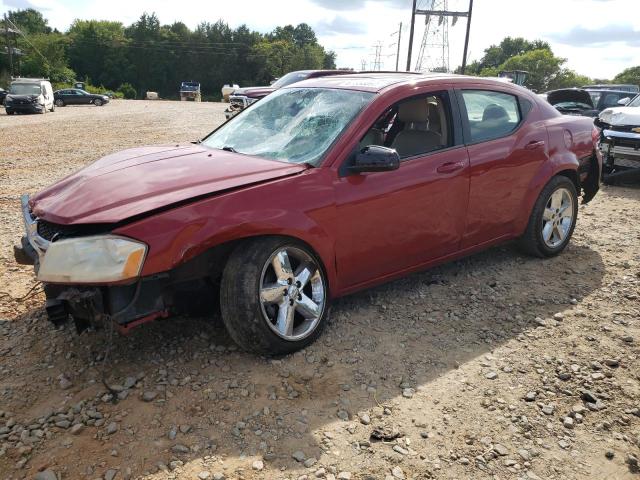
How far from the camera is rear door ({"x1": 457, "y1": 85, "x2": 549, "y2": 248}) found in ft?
14.2

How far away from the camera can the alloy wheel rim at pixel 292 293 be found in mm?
3264

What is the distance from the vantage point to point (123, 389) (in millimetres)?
3084

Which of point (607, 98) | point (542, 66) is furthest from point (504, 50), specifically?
point (607, 98)

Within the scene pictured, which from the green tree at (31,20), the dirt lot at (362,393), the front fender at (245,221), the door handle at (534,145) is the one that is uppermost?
the green tree at (31,20)

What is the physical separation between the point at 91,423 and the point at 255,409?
2.72 ft

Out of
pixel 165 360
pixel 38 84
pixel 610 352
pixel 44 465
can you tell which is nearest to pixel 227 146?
pixel 165 360

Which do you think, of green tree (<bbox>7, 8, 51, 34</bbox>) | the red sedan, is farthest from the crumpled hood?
green tree (<bbox>7, 8, 51, 34</bbox>)

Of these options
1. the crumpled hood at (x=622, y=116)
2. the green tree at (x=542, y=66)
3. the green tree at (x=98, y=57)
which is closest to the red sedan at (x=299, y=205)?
the crumpled hood at (x=622, y=116)

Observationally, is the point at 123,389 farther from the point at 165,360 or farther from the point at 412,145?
the point at 412,145

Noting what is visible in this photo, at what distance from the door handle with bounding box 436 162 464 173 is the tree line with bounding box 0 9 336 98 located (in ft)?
302

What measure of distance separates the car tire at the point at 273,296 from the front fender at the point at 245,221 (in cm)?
9

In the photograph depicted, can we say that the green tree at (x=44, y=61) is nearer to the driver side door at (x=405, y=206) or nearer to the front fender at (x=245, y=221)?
the driver side door at (x=405, y=206)

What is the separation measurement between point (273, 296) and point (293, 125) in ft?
4.56

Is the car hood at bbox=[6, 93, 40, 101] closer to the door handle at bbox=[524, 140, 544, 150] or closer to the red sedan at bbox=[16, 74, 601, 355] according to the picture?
the red sedan at bbox=[16, 74, 601, 355]
